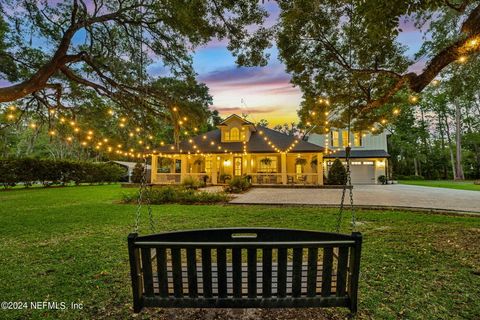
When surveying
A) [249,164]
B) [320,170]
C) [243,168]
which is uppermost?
[249,164]

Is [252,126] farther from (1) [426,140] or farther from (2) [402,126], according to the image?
(1) [426,140]

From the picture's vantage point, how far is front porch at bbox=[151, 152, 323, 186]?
19.6m

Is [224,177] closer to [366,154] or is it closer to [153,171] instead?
[153,171]

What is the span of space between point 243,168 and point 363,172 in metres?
11.1

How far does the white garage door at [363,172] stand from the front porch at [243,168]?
395 cm

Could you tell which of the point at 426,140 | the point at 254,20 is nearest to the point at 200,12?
the point at 254,20

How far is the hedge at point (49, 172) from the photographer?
1694cm

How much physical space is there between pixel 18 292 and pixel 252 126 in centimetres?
2074

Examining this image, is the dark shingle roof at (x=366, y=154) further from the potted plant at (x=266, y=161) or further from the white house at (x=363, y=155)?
the potted plant at (x=266, y=161)

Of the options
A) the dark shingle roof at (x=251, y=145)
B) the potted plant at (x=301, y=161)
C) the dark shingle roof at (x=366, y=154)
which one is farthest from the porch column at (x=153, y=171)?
the dark shingle roof at (x=366, y=154)

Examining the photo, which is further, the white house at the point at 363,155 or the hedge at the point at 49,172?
the white house at the point at 363,155

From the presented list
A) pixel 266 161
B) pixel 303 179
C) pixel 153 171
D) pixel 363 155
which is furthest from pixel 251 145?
pixel 363 155

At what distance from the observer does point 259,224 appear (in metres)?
6.39

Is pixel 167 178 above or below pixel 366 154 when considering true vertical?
below
